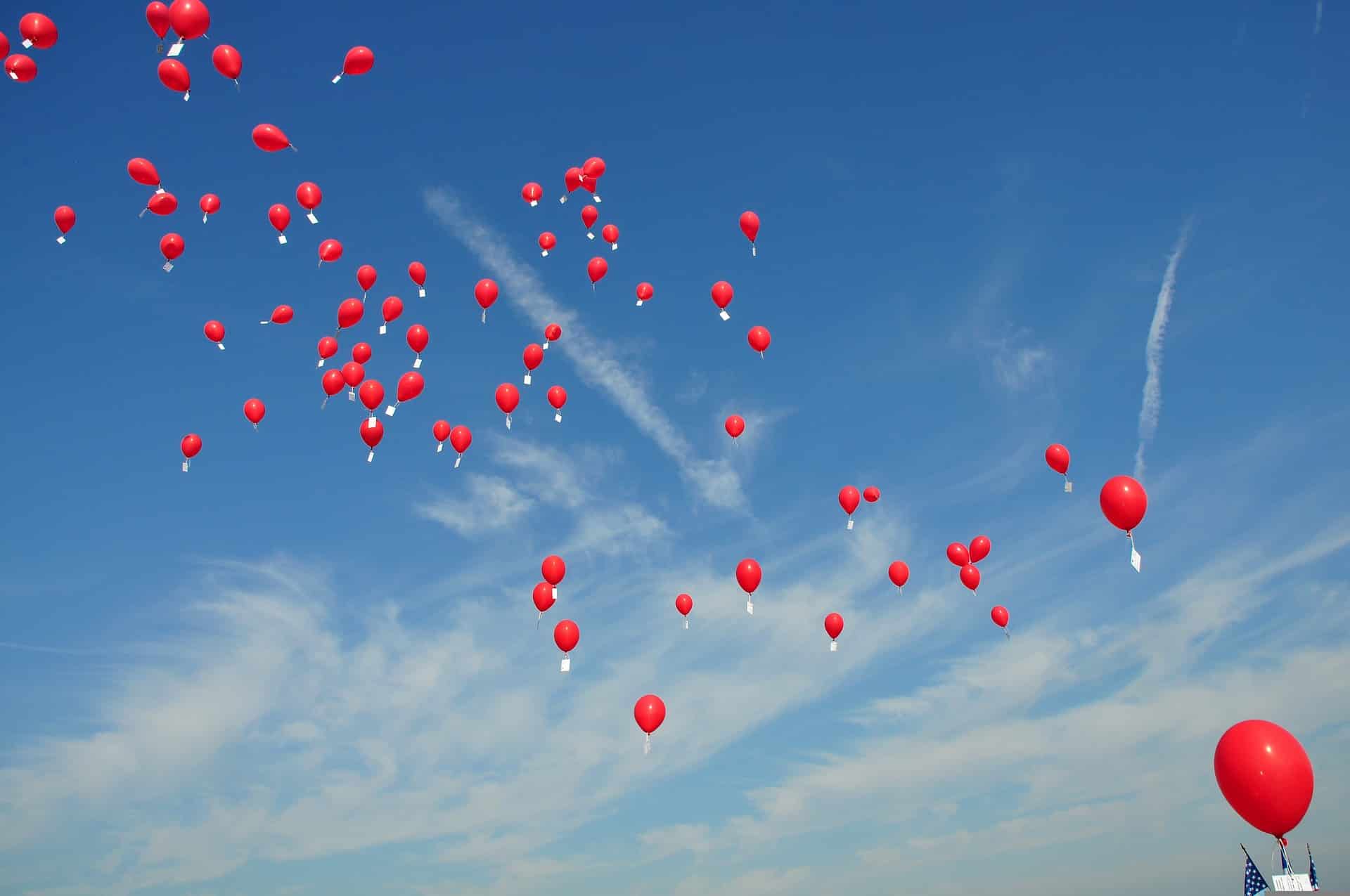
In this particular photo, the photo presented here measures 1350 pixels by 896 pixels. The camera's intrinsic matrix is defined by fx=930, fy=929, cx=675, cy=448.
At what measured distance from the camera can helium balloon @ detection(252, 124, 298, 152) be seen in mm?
20109

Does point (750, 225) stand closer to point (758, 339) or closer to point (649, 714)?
point (758, 339)

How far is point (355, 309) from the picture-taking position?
21516 millimetres

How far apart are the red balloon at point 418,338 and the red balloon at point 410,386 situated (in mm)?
772

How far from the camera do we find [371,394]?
21891 millimetres

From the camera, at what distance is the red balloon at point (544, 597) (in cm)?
2305

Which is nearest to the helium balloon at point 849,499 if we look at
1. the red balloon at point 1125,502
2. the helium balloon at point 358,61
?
the red balloon at point 1125,502

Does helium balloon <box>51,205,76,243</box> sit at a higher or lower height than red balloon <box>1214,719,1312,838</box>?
higher

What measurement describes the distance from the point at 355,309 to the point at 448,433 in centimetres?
377

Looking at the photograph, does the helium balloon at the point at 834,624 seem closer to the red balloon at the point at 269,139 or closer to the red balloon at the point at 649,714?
the red balloon at the point at 649,714

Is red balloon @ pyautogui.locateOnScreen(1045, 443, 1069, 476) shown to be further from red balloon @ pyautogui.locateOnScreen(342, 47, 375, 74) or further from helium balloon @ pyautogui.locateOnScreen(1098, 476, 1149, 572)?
red balloon @ pyautogui.locateOnScreen(342, 47, 375, 74)

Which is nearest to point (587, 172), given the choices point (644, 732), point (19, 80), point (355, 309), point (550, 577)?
point (355, 309)

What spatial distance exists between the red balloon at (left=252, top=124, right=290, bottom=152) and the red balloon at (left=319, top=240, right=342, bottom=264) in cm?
232

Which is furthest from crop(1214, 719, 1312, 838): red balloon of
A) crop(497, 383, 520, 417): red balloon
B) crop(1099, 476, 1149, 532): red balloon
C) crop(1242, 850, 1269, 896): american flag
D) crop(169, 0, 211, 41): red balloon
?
crop(169, 0, 211, 41): red balloon

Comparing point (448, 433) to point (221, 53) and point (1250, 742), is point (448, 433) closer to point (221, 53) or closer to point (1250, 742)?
point (221, 53)
